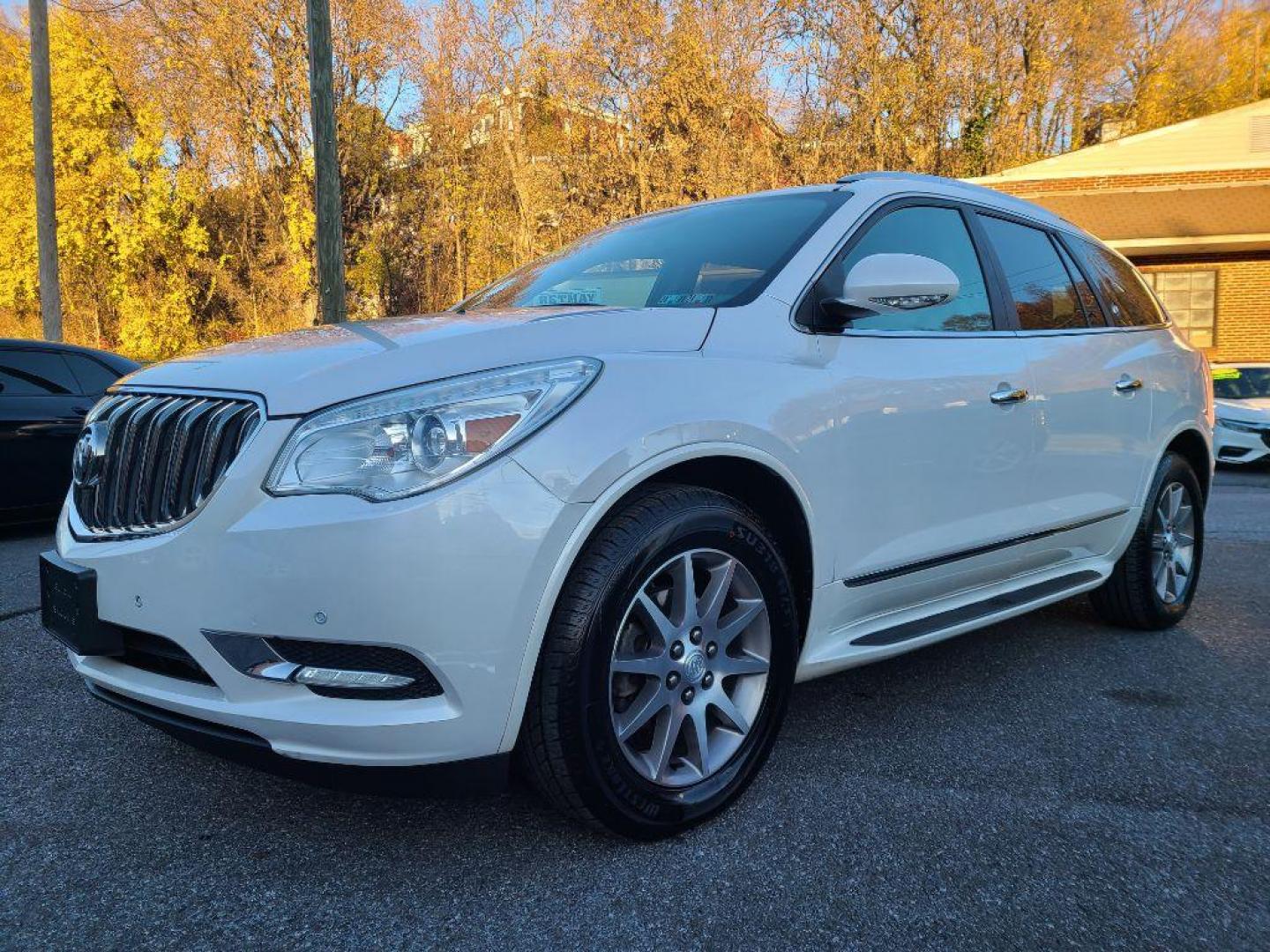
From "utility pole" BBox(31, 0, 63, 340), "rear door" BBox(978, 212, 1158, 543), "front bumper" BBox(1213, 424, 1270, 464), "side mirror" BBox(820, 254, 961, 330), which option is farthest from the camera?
"utility pole" BBox(31, 0, 63, 340)

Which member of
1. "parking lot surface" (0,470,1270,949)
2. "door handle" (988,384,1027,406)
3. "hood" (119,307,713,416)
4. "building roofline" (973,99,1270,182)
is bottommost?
"parking lot surface" (0,470,1270,949)

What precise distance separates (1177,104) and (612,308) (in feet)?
122

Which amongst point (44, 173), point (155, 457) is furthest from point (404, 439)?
point (44, 173)

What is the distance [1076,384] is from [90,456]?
10.3ft

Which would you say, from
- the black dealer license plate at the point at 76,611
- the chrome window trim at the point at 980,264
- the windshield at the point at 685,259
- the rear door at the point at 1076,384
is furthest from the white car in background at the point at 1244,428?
the black dealer license plate at the point at 76,611

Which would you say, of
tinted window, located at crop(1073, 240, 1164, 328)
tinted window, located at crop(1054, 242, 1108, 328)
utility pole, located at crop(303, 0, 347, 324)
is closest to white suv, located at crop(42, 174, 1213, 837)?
tinted window, located at crop(1054, 242, 1108, 328)

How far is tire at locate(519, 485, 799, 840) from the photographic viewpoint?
6.59ft

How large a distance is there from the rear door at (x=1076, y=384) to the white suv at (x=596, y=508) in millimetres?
52

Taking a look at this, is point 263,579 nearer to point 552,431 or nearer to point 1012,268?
point 552,431

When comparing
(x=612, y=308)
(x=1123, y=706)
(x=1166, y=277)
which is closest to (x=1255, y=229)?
(x=1166, y=277)

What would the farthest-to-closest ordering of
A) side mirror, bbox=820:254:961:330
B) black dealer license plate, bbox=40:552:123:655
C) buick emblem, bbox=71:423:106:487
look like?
1. side mirror, bbox=820:254:961:330
2. buick emblem, bbox=71:423:106:487
3. black dealer license plate, bbox=40:552:123:655

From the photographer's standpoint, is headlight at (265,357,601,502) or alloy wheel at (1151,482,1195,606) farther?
alloy wheel at (1151,482,1195,606)

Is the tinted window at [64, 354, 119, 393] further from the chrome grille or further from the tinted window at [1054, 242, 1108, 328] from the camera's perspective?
the tinted window at [1054, 242, 1108, 328]

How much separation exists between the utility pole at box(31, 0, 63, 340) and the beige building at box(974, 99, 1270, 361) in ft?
53.3
